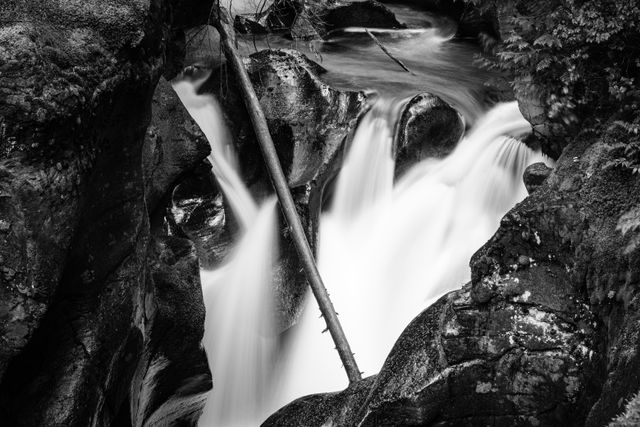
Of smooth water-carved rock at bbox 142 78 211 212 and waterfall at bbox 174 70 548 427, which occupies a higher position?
smooth water-carved rock at bbox 142 78 211 212

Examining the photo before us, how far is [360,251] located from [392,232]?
1.75 feet

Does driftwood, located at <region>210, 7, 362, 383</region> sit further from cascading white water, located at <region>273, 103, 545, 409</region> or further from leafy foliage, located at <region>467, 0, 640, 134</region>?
leafy foliage, located at <region>467, 0, 640, 134</region>

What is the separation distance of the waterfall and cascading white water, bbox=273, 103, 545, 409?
0.01 meters

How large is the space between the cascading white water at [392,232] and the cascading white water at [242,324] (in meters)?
Result: 0.40

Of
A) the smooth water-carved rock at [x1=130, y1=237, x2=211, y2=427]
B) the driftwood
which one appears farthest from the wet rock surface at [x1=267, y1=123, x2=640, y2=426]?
the smooth water-carved rock at [x1=130, y1=237, x2=211, y2=427]

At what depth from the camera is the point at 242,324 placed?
7.22 metres

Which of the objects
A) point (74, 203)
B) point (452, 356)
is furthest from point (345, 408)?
point (74, 203)

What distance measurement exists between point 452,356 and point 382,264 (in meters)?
3.87

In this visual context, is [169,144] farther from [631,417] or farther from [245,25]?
[245,25]

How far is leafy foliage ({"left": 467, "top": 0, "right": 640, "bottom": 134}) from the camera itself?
4.32m

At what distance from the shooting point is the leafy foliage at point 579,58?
4.32m

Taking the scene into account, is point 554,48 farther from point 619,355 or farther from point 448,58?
point 448,58

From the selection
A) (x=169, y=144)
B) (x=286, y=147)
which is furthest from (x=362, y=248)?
(x=169, y=144)

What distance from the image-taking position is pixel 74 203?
361 centimetres
